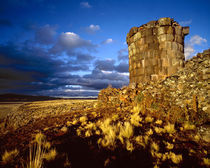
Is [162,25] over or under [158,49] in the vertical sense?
over

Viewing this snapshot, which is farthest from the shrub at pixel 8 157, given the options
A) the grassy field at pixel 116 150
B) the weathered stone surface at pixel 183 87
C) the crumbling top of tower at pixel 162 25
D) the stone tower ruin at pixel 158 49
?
the crumbling top of tower at pixel 162 25

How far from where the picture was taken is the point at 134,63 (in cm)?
952

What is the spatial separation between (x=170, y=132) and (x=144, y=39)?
738 cm

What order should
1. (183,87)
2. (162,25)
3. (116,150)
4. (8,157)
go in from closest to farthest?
1. (8,157)
2. (116,150)
3. (183,87)
4. (162,25)

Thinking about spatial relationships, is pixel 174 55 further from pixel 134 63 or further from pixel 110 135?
pixel 110 135

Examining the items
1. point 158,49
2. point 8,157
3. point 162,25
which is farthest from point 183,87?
point 8,157

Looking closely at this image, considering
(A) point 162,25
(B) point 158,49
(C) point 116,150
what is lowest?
(C) point 116,150

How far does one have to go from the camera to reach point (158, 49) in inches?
331

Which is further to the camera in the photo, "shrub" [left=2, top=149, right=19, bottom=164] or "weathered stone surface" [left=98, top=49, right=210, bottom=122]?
"weathered stone surface" [left=98, top=49, right=210, bottom=122]

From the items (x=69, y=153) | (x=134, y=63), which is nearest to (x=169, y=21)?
(x=134, y=63)

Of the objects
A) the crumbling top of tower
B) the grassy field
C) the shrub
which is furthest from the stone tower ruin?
the shrub

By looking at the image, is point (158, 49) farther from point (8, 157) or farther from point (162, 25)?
point (8, 157)

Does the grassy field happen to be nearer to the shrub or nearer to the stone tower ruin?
the shrub

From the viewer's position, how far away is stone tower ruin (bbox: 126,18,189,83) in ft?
26.7
